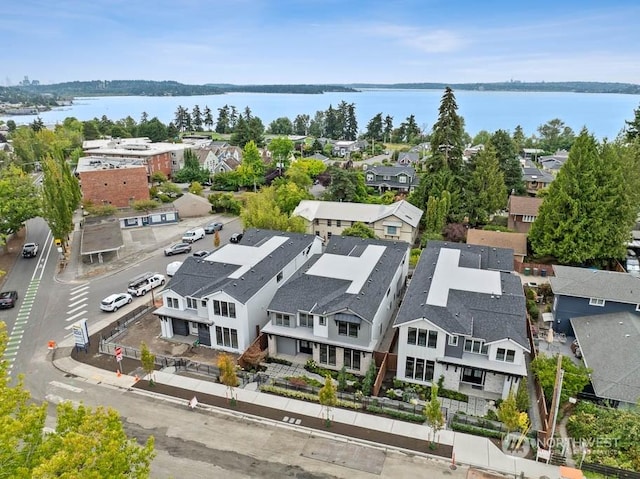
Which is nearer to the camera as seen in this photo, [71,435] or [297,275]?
[71,435]

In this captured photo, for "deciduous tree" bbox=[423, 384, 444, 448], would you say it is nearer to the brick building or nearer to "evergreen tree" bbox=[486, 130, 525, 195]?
"evergreen tree" bbox=[486, 130, 525, 195]

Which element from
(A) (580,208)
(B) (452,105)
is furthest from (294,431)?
(B) (452,105)

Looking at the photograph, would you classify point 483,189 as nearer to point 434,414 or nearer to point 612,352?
point 612,352

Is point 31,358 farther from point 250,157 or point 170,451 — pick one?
point 250,157

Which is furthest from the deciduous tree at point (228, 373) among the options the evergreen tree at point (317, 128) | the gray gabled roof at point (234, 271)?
the evergreen tree at point (317, 128)

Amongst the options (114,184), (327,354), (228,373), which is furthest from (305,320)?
(114,184)

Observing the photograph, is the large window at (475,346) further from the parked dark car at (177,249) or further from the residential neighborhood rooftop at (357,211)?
the parked dark car at (177,249)

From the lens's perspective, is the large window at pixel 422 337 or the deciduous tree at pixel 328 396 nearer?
the deciduous tree at pixel 328 396
